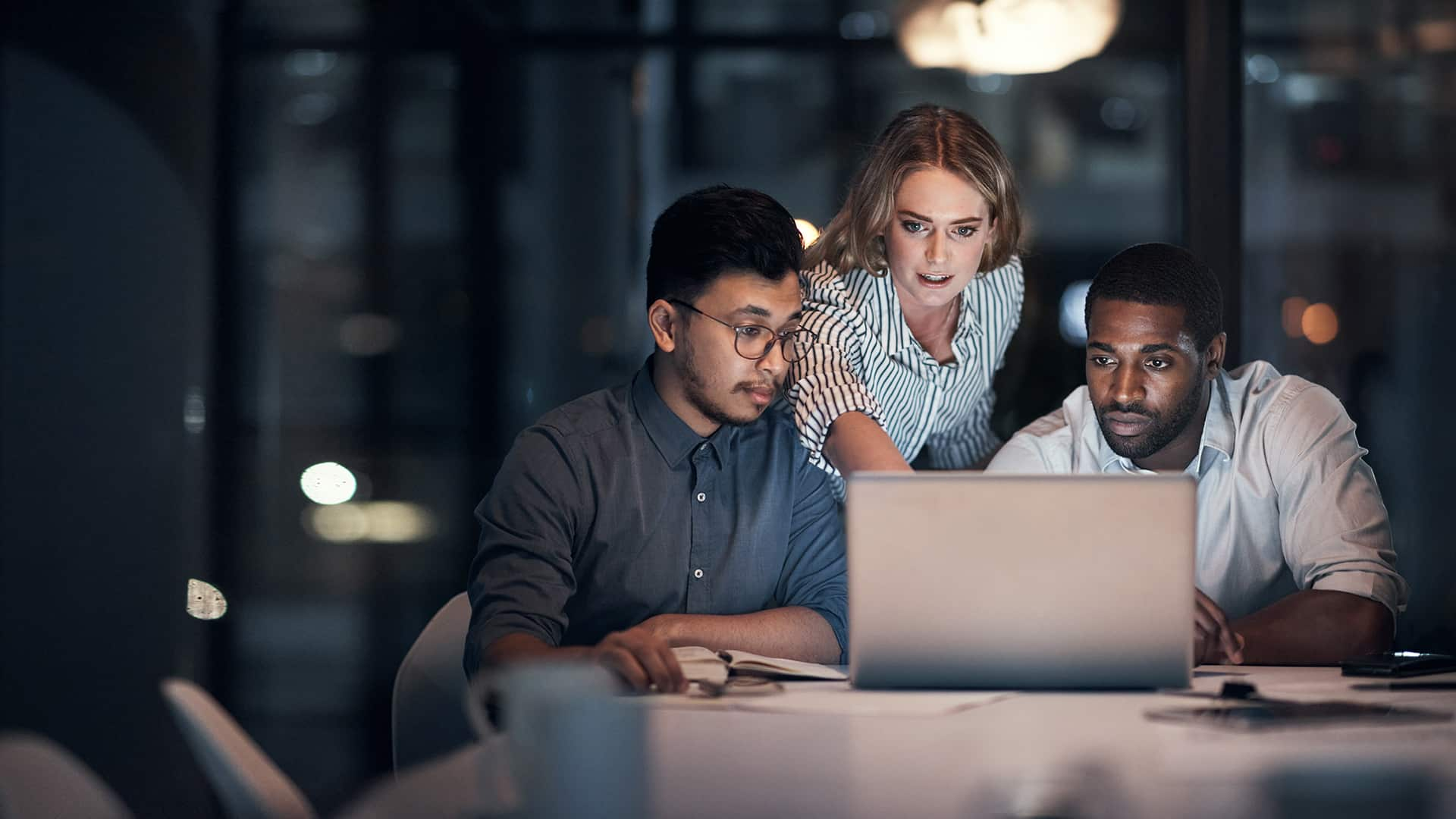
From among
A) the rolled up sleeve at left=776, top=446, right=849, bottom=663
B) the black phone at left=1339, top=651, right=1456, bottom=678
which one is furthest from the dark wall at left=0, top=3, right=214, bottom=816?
the black phone at left=1339, top=651, right=1456, bottom=678

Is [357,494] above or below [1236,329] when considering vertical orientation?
below

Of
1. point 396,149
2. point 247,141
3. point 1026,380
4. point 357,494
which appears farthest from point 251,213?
point 1026,380

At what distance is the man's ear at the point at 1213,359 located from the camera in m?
2.44

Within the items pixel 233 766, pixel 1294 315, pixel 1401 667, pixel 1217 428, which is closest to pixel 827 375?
pixel 1217 428

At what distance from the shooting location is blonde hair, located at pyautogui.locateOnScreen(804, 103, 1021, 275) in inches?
101

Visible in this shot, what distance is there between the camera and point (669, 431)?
224 centimetres

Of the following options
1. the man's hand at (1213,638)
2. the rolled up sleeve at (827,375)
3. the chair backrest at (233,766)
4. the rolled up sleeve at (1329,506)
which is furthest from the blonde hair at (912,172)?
the chair backrest at (233,766)

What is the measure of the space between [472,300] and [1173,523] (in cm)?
275

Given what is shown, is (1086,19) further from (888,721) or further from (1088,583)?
(888,721)

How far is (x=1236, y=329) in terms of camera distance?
3.32 meters

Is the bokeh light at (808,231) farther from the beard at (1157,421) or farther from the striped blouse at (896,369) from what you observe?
the beard at (1157,421)

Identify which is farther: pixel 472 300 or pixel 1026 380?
pixel 472 300

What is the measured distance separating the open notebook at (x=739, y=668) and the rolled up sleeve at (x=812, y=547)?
1.63 feet

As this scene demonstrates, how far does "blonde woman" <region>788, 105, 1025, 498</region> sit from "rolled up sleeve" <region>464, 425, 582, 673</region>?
19.9 inches
